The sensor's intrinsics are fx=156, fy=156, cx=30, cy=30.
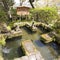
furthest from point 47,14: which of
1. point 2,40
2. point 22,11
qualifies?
point 22,11

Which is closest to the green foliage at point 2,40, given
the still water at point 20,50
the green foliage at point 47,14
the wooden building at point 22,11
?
the still water at point 20,50

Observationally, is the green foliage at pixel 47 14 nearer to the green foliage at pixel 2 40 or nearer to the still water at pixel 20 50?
the still water at pixel 20 50

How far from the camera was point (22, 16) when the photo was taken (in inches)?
864

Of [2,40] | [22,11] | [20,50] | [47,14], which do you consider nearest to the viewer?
[20,50]

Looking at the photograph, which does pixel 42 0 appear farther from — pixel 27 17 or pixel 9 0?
pixel 9 0

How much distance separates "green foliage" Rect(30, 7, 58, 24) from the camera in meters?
17.2

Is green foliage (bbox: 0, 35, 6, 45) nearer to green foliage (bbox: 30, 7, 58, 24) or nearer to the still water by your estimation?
the still water

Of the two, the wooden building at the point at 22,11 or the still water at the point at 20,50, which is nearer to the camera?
Answer: the still water at the point at 20,50

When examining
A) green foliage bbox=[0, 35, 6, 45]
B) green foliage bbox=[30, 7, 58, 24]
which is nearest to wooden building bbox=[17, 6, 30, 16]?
green foliage bbox=[30, 7, 58, 24]

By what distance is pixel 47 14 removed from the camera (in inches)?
685

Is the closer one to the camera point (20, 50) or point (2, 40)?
point (20, 50)

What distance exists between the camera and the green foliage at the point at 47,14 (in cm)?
1720

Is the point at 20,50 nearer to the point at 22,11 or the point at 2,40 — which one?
the point at 2,40

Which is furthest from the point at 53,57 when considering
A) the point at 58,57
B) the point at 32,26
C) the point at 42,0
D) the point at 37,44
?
the point at 42,0
